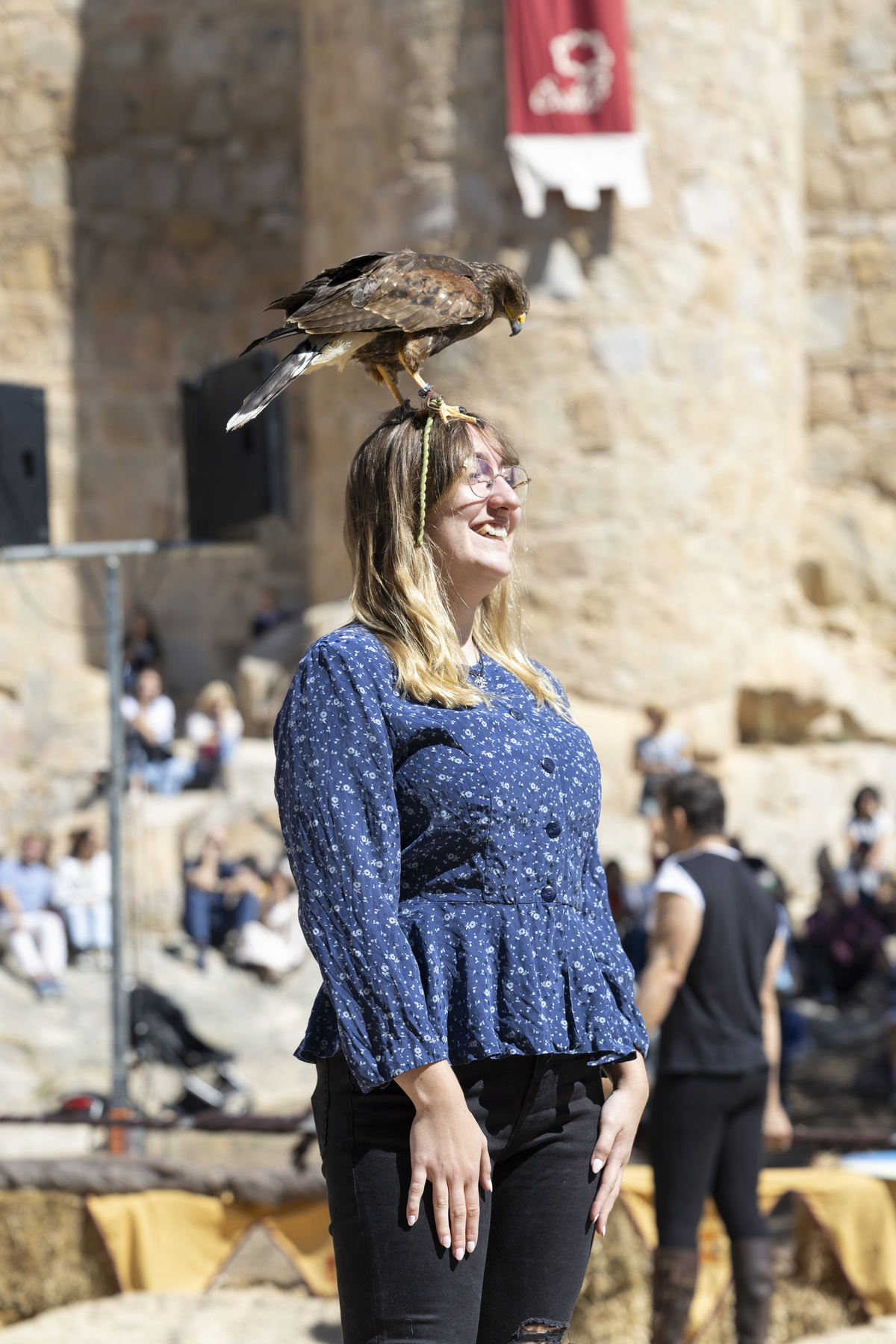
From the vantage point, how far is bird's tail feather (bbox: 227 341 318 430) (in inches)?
74.8

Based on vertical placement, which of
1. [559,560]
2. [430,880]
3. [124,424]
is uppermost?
[124,424]

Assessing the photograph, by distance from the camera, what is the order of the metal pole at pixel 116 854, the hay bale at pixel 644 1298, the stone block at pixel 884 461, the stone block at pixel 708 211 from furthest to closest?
the stone block at pixel 884 461 < the stone block at pixel 708 211 < the metal pole at pixel 116 854 < the hay bale at pixel 644 1298

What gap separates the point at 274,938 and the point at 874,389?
6.65 m

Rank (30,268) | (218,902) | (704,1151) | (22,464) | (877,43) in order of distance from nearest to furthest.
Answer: (704,1151) < (22,464) < (218,902) < (877,43) < (30,268)

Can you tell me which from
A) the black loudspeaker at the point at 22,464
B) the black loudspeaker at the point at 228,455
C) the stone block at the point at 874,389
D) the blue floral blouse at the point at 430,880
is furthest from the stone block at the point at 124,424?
the blue floral blouse at the point at 430,880

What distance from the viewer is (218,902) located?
336 inches

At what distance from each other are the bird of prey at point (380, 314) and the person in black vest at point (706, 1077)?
147 centimetres

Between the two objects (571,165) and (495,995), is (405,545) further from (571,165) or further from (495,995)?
(571,165)

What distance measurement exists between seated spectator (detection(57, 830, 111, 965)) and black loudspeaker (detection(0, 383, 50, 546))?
8.45 ft

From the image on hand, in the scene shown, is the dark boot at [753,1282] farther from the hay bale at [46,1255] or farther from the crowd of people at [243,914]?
the crowd of people at [243,914]

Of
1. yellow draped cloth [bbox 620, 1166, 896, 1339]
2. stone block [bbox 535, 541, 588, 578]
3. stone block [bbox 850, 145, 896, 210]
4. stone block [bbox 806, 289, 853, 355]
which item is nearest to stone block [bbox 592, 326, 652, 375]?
stone block [bbox 535, 541, 588, 578]

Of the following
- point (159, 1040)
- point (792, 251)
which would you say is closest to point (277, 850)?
point (159, 1040)

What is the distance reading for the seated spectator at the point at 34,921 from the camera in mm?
7637

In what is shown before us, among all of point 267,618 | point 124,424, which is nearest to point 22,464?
point 267,618
